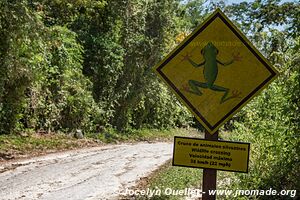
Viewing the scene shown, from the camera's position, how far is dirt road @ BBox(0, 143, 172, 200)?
710 centimetres

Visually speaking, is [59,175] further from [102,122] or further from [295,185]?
[102,122]

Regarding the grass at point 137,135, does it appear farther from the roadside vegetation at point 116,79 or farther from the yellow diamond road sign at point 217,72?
the yellow diamond road sign at point 217,72

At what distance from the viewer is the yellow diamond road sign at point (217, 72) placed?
3252 millimetres

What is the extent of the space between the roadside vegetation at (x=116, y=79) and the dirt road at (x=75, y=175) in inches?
56.4

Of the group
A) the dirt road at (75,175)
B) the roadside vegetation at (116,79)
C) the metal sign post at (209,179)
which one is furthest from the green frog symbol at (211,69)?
the dirt road at (75,175)

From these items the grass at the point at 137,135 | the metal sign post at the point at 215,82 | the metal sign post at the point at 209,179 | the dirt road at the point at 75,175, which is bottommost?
the grass at the point at 137,135

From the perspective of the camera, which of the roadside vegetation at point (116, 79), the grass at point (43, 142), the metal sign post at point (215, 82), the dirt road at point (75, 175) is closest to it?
the metal sign post at point (215, 82)

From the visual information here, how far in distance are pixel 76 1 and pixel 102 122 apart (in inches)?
234

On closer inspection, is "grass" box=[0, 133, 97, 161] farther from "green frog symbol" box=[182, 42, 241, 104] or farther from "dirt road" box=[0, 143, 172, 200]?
"green frog symbol" box=[182, 42, 241, 104]

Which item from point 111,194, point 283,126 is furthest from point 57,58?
point 283,126

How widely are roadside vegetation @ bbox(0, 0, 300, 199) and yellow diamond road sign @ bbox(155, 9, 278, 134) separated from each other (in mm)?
1752

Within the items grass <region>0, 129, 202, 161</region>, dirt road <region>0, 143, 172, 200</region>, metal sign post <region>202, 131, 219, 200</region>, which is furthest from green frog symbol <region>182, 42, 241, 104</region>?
grass <region>0, 129, 202, 161</region>

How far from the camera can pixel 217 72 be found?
3.24m

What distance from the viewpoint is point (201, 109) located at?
332cm
